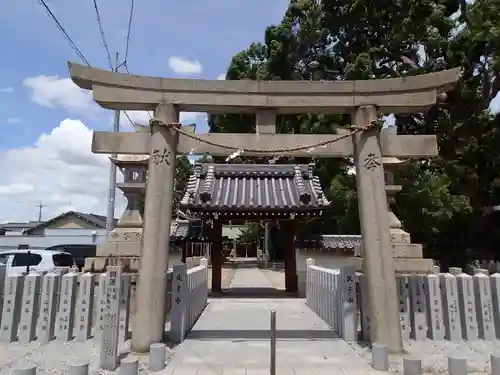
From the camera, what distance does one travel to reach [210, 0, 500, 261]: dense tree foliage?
16.4 metres

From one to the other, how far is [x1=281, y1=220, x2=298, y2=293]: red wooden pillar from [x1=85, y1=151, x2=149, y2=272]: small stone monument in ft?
18.5

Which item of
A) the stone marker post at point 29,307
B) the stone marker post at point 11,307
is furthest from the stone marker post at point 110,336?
the stone marker post at point 11,307

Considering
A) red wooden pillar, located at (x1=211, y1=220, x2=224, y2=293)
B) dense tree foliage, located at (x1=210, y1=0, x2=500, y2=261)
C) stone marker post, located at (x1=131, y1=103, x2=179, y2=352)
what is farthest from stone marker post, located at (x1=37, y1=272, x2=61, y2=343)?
dense tree foliage, located at (x1=210, y1=0, x2=500, y2=261)

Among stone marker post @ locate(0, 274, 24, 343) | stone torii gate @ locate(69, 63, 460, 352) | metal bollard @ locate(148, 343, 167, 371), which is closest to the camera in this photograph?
metal bollard @ locate(148, 343, 167, 371)

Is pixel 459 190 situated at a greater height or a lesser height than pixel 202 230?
greater

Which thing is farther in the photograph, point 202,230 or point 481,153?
point 481,153

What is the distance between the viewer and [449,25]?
60.1 ft

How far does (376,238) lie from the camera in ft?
21.0

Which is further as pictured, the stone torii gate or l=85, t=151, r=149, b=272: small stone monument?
l=85, t=151, r=149, b=272: small stone monument

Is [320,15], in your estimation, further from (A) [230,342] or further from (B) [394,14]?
(A) [230,342]

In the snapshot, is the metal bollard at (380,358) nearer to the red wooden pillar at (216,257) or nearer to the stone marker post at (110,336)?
the stone marker post at (110,336)

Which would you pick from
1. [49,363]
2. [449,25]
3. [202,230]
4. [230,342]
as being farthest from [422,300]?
[449,25]

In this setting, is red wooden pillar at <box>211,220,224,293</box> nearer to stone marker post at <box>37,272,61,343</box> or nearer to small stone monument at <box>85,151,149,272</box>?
small stone monument at <box>85,151,149,272</box>

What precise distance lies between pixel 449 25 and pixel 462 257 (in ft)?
35.5
